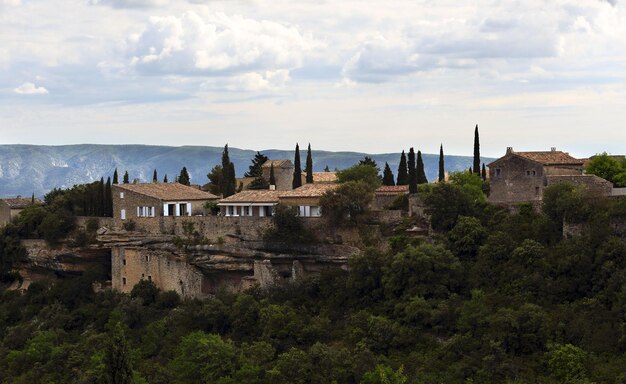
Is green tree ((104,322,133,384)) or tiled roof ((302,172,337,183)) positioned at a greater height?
tiled roof ((302,172,337,183))

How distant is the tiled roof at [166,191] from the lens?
62781 mm

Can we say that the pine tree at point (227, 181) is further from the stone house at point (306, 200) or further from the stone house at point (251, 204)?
the stone house at point (306, 200)

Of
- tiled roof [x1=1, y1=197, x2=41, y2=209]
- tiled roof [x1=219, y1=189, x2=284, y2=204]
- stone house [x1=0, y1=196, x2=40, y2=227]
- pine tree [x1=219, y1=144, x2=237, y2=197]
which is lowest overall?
stone house [x1=0, y1=196, x2=40, y2=227]

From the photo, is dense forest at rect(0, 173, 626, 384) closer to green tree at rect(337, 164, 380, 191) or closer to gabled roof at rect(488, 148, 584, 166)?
gabled roof at rect(488, 148, 584, 166)

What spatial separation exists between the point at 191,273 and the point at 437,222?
13.9 metres

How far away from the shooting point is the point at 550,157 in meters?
59.9

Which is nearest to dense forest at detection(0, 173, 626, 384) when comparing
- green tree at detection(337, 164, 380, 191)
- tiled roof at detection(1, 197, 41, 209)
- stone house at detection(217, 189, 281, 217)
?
stone house at detection(217, 189, 281, 217)

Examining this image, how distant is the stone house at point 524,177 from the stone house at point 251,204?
12080mm

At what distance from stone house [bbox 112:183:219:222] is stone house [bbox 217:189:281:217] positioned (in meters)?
2.75

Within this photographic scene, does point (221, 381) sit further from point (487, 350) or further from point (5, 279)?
point (5, 279)

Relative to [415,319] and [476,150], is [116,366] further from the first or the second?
[476,150]

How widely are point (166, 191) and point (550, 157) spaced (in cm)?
2239

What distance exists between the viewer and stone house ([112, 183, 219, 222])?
62.2 metres

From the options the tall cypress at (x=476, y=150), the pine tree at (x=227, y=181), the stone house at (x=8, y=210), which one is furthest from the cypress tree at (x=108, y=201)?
the tall cypress at (x=476, y=150)
